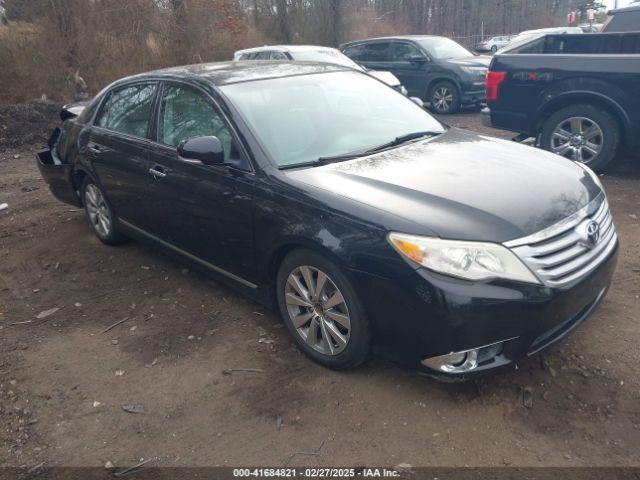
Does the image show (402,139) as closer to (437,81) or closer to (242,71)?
(242,71)

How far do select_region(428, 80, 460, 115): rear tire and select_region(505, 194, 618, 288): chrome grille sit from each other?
9.10 meters

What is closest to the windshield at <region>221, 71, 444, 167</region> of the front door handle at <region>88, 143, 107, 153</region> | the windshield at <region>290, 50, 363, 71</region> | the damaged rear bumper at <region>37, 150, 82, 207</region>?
the front door handle at <region>88, 143, 107, 153</region>

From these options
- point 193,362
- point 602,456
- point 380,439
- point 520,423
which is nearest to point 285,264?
point 193,362

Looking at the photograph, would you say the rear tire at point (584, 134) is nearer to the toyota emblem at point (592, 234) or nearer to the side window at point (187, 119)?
the toyota emblem at point (592, 234)

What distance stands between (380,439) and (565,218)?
1505 millimetres

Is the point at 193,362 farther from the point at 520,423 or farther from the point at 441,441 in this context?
the point at 520,423

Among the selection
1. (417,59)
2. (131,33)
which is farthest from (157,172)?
(131,33)

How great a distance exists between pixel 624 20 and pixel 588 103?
11.7 ft

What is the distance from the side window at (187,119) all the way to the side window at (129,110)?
246 mm

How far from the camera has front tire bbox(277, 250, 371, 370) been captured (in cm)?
308

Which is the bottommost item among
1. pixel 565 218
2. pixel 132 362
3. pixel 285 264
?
pixel 132 362

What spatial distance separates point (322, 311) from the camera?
10.8ft

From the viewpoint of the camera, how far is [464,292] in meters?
2.69

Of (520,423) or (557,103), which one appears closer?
(520,423)
